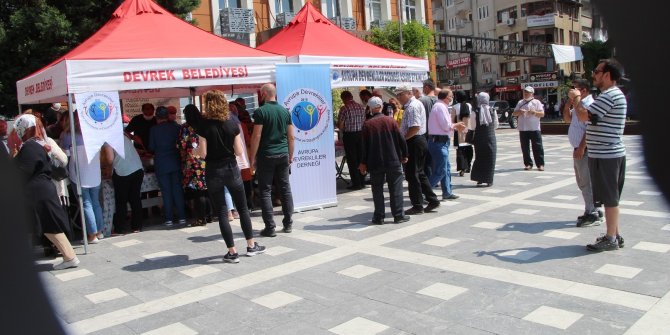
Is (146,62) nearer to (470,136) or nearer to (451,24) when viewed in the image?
(470,136)

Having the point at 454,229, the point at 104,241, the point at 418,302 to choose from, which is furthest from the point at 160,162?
the point at 418,302

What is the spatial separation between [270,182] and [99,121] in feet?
7.07

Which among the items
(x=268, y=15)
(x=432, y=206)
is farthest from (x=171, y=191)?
(x=268, y=15)

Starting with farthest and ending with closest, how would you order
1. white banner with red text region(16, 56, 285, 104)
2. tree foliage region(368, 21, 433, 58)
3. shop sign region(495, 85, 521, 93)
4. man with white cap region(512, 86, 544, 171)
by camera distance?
shop sign region(495, 85, 521, 93) < tree foliage region(368, 21, 433, 58) < man with white cap region(512, 86, 544, 171) < white banner with red text region(16, 56, 285, 104)

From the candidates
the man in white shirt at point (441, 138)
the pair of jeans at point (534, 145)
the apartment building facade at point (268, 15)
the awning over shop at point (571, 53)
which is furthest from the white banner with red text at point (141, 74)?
the apartment building facade at point (268, 15)

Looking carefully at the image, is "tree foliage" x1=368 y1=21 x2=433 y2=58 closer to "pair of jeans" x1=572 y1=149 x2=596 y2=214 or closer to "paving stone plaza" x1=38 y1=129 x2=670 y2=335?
"paving stone plaza" x1=38 y1=129 x2=670 y2=335

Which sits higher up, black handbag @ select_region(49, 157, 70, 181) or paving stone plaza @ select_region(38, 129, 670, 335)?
black handbag @ select_region(49, 157, 70, 181)

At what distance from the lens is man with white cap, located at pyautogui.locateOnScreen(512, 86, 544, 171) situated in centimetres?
1050

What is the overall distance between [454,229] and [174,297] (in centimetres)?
330

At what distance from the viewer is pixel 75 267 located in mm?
5797

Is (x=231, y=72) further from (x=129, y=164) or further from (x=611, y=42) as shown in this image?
(x=611, y=42)

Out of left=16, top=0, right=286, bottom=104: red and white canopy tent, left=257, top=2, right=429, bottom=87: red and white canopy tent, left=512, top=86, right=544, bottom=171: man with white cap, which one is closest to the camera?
left=16, top=0, right=286, bottom=104: red and white canopy tent

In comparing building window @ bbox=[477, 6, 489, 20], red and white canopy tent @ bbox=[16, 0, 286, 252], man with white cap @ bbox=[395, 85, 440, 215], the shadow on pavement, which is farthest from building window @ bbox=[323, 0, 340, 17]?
building window @ bbox=[477, 6, 489, 20]

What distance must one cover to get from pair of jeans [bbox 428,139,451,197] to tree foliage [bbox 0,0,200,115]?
1083cm
